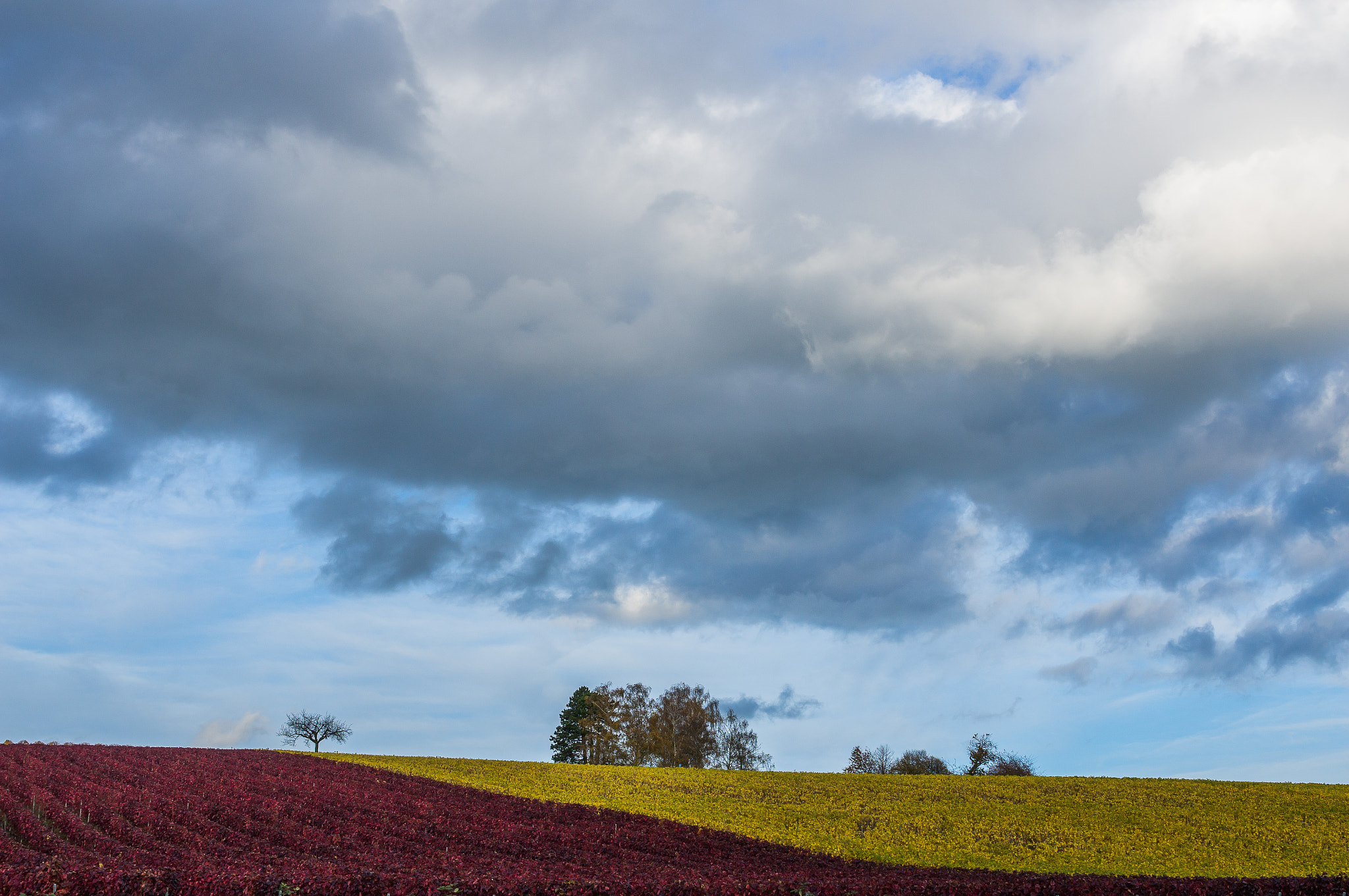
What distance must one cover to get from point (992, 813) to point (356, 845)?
2572 cm

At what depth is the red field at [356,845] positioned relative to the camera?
48.1ft

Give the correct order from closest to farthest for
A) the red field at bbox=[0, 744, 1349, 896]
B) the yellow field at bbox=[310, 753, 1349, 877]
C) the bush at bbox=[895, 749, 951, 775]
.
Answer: the red field at bbox=[0, 744, 1349, 896] < the yellow field at bbox=[310, 753, 1349, 877] < the bush at bbox=[895, 749, 951, 775]

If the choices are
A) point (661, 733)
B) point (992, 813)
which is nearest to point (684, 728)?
point (661, 733)

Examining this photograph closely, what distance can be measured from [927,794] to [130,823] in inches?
1275

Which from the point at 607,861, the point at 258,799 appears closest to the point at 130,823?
the point at 258,799

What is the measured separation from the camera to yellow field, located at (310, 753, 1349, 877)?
2978 cm

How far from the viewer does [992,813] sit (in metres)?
36.1

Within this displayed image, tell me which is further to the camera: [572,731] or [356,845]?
[572,731]

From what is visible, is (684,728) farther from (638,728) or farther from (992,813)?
(992,813)

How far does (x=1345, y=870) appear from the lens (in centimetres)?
2814

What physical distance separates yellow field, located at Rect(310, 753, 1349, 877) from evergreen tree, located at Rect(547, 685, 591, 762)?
120 feet

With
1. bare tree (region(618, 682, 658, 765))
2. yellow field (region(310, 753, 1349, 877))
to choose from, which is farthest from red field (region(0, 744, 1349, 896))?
bare tree (region(618, 682, 658, 765))

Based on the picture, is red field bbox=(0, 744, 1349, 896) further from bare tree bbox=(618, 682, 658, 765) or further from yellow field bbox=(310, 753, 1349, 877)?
bare tree bbox=(618, 682, 658, 765)

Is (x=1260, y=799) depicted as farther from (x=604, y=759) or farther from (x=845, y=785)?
(x=604, y=759)
